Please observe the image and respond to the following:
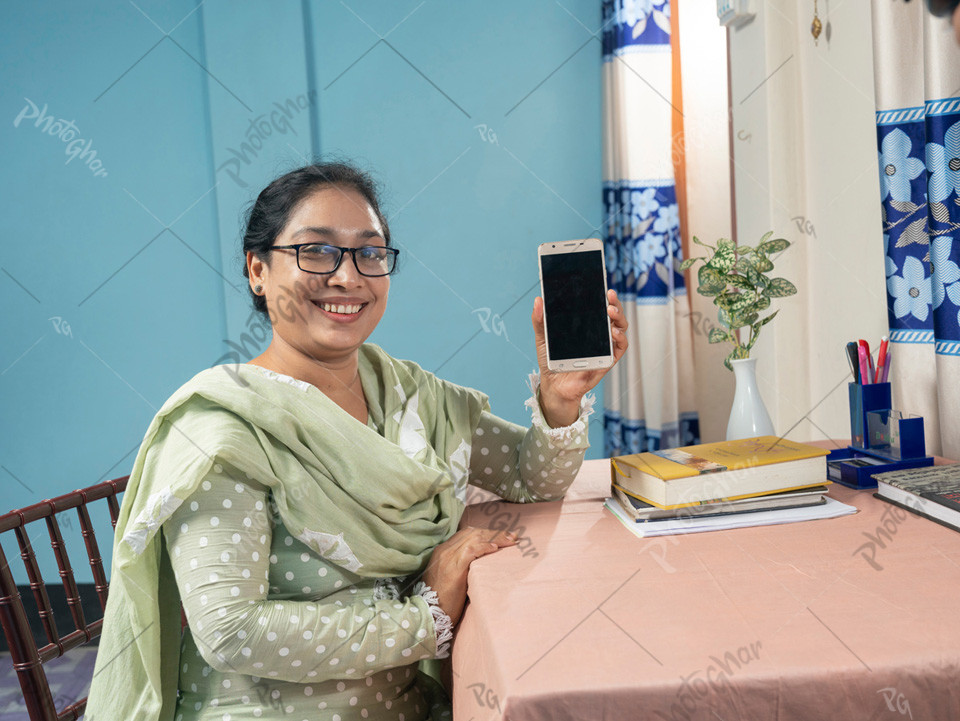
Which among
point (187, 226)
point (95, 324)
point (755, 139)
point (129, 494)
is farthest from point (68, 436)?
point (755, 139)

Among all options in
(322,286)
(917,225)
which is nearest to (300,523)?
(322,286)

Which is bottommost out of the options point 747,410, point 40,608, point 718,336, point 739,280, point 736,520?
point 40,608

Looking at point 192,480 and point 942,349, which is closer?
point 192,480

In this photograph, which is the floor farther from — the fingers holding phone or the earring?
the earring

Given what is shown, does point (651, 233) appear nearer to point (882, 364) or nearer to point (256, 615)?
point (882, 364)

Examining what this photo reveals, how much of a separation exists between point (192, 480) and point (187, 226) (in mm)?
2162

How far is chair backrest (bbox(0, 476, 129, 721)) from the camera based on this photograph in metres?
1.01

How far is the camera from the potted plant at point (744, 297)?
137 centimetres

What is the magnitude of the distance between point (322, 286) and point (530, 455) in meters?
0.42

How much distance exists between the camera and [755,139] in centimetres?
199

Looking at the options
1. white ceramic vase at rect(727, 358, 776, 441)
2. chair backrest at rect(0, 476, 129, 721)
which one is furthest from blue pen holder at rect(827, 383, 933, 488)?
chair backrest at rect(0, 476, 129, 721)

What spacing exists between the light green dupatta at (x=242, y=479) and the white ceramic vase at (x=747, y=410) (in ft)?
1.87

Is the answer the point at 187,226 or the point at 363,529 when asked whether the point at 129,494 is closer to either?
the point at 363,529

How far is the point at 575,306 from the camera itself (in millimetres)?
1166
